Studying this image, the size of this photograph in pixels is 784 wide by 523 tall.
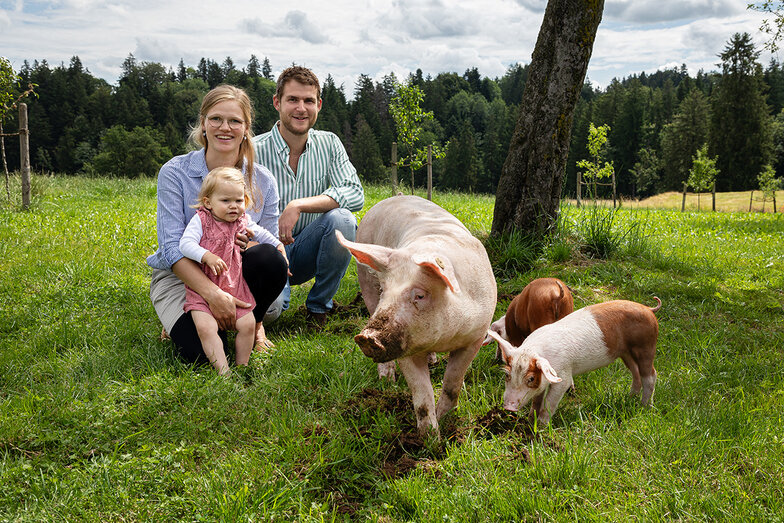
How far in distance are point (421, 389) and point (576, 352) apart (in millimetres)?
1005

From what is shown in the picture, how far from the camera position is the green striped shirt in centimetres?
493

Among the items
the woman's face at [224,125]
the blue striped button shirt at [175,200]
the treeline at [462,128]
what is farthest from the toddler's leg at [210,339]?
the treeline at [462,128]

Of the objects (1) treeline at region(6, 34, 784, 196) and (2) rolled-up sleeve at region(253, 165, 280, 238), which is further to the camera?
(1) treeline at region(6, 34, 784, 196)

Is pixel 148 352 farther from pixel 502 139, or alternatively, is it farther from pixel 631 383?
pixel 502 139

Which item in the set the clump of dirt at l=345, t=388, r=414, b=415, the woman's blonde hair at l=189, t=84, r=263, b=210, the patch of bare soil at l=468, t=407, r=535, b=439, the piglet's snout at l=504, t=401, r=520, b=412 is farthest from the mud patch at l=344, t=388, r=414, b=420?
the woman's blonde hair at l=189, t=84, r=263, b=210

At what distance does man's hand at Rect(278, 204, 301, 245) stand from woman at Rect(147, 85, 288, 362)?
337 mm

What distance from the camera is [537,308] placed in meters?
3.80

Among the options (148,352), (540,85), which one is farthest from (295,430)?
(540,85)

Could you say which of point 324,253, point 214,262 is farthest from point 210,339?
point 324,253

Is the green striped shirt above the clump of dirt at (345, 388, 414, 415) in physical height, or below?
above

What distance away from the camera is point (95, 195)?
14.5 metres

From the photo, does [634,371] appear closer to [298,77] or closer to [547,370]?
[547,370]

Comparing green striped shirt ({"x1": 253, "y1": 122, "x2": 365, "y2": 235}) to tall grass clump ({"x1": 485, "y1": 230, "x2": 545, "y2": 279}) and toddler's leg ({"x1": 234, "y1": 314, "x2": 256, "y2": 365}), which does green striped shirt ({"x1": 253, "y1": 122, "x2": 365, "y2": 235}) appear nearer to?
toddler's leg ({"x1": 234, "y1": 314, "x2": 256, "y2": 365})

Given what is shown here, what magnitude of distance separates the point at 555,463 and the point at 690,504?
585 mm
